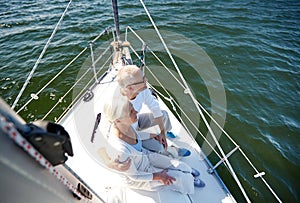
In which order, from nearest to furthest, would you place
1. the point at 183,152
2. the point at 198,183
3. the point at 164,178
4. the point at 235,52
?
the point at 164,178, the point at 198,183, the point at 183,152, the point at 235,52

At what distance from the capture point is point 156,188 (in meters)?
1.83

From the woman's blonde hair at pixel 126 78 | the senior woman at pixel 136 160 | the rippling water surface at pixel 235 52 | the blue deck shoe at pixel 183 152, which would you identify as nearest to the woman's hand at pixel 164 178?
the senior woman at pixel 136 160

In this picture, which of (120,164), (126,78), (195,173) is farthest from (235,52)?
(120,164)

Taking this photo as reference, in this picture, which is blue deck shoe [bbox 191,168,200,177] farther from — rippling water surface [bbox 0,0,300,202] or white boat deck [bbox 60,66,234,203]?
rippling water surface [bbox 0,0,300,202]

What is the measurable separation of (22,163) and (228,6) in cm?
906

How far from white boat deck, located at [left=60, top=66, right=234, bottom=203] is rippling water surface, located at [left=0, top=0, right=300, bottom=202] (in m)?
1.25

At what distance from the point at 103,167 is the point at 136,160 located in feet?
1.53

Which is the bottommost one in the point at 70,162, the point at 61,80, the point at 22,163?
the point at 61,80

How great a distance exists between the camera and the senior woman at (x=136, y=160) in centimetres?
168

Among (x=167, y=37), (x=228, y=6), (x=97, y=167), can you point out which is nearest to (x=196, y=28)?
(x=167, y=37)

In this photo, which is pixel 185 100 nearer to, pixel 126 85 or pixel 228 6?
pixel 126 85

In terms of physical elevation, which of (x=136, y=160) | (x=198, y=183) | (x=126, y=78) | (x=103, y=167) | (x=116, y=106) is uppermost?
(x=126, y=78)

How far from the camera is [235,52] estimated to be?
5824 mm

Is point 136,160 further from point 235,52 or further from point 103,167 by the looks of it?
point 235,52
